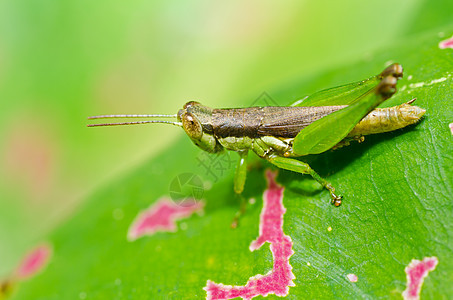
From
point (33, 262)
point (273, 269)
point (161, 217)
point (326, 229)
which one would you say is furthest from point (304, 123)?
point (33, 262)

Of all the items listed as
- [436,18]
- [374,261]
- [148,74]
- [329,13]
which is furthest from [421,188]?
[148,74]

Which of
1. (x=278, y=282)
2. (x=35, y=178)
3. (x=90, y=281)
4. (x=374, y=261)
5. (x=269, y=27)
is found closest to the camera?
(x=374, y=261)

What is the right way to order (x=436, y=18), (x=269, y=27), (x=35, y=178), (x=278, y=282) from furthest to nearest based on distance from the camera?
(x=269, y=27) < (x=35, y=178) < (x=436, y=18) < (x=278, y=282)

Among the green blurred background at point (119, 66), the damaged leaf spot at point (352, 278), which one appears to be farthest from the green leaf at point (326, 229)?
the green blurred background at point (119, 66)

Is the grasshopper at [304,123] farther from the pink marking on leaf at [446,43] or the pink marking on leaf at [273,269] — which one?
the pink marking on leaf at [446,43]

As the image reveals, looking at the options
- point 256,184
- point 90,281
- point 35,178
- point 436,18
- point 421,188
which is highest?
point 35,178

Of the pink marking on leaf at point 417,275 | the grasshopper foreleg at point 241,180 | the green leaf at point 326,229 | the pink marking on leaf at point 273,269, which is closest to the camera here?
the pink marking on leaf at point 417,275

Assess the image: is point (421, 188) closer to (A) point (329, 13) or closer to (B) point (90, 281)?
(B) point (90, 281)
